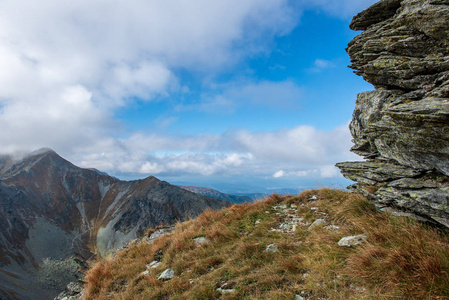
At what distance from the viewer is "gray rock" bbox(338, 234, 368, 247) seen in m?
6.01

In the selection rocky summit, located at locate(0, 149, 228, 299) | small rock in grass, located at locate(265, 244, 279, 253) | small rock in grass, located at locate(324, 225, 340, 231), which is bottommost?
rocky summit, located at locate(0, 149, 228, 299)

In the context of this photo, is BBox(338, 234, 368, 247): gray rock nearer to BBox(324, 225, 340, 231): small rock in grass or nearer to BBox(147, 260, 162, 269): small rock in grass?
BBox(324, 225, 340, 231): small rock in grass

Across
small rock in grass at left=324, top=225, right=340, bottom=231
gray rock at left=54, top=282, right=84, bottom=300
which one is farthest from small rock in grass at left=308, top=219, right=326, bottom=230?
gray rock at left=54, top=282, right=84, bottom=300

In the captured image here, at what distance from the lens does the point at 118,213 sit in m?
186

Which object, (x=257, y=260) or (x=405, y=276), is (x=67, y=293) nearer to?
A: (x=257, y=260)

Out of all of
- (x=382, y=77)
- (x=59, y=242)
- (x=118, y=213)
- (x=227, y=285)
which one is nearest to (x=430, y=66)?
(x=382, y=77)

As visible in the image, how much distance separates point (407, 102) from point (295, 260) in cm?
592

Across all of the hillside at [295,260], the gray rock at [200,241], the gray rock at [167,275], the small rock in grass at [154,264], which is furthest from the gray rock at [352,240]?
the small rock in grass at [154,264]

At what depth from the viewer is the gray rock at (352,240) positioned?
6.01 m

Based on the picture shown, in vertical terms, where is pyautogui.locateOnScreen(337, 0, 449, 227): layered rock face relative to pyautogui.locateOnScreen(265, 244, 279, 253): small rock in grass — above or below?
above

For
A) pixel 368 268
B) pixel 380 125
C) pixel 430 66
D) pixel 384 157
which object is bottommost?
pixel 368 268

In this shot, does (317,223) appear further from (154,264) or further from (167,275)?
(154,264)

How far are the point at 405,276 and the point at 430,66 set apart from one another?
5.91 m

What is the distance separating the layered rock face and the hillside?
92cm
